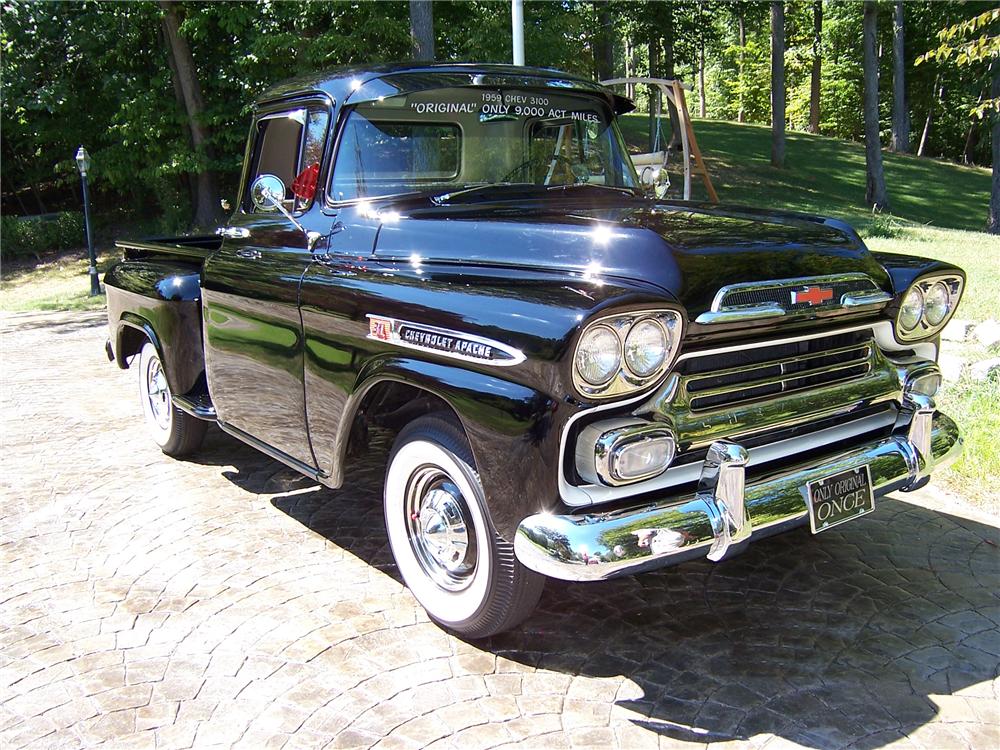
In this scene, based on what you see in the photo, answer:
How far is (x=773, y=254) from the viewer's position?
309 cm

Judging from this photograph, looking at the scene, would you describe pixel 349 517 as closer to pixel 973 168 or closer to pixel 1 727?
pixel 1 727

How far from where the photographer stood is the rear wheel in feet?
18.2

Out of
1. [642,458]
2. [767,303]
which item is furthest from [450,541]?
[767,303]

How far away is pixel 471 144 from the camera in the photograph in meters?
4.07

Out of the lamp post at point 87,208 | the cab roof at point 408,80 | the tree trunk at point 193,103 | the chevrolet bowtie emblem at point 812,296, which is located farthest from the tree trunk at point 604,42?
the chevrolet bowtie emblem at point 812,296

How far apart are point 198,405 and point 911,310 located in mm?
3751

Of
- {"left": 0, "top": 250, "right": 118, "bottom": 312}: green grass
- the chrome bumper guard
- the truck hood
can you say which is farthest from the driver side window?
{"left": 0, "top": 250, "right": 118, "bottom": 312}: green grass

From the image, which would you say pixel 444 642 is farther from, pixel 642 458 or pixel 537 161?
pixel 537 161

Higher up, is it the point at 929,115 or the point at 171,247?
the point at 929,115

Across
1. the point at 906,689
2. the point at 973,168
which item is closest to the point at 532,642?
the point at 906,689

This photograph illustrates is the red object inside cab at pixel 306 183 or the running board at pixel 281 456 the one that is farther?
the red object inside cab at pixel 306 183

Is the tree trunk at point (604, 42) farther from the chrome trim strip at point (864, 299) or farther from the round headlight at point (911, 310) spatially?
the chrome trim strip at point (864, 299)

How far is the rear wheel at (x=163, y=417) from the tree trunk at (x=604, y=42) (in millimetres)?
18848

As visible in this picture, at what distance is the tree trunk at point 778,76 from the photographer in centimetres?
2419
